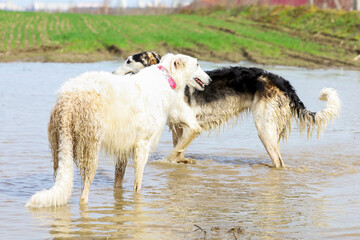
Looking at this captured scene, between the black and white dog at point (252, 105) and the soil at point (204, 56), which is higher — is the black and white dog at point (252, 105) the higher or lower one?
the lower one

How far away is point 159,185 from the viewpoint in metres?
7.16

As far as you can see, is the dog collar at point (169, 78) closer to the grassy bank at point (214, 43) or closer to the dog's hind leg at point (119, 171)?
the dog's hind leg at point (119, 171)

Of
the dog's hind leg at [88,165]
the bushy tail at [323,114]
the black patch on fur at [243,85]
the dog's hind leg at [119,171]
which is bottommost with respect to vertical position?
the dog's hind leg at [119,171]

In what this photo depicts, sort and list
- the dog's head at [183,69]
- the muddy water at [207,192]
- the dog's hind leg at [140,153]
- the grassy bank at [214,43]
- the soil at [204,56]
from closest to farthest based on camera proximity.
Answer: the muddy water at [207,192], the dog's hind leg at [140,153], the dog's head at [183,69], the soil at [204,56], the grassy bank at [214,43]

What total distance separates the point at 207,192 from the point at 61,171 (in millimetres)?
2021

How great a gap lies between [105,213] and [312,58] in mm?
24296

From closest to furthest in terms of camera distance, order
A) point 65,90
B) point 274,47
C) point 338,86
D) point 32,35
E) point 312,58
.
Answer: point 65,90, point 338,86, point 312,58, point 274,47, point 32,35

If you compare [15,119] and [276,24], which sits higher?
[276,24]

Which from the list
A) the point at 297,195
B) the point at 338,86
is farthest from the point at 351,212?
the point at 338,86

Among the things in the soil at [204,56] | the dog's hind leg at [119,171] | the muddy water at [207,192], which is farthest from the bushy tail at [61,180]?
the soil at [204,56]

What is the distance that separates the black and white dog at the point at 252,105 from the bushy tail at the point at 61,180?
2.99 meters

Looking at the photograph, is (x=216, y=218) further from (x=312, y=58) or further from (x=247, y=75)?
(x=312, y=58)

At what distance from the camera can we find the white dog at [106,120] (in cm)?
550

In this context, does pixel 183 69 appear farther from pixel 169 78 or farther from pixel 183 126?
pixel 183 126
